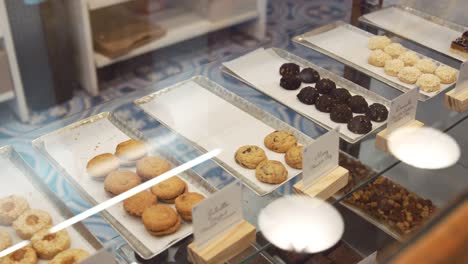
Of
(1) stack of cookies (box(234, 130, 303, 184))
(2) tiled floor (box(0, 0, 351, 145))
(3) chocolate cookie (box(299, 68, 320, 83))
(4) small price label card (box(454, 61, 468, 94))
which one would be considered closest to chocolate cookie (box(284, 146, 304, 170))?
(1) stack of cookies (box(234, 130, 303, 184))

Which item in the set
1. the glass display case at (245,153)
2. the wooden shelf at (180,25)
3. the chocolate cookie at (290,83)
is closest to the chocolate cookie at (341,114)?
the glass display case at (245,153)

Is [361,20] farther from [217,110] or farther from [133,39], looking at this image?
[133,39]

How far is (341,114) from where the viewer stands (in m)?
0.95

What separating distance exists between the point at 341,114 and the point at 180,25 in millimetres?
1351

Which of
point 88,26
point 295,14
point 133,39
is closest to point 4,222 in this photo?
point 88,26

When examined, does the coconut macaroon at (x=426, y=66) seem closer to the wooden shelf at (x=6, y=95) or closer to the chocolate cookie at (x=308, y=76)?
the chocolate cookie at (x=308, y=76)

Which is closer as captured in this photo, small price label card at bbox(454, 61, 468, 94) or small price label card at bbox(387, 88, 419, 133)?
small price label card at bbox(387, 88, 419, 133)

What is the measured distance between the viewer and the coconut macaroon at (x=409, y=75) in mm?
1038

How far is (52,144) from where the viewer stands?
2.90 ft

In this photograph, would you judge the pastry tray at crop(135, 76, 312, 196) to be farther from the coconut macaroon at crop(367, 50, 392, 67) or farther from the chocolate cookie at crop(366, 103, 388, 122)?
the coconut macaroon at crop(367, 50, 392, 67)

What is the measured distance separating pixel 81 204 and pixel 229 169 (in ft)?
0.71

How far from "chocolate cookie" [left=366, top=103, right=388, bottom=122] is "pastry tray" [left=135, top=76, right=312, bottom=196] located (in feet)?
0.41

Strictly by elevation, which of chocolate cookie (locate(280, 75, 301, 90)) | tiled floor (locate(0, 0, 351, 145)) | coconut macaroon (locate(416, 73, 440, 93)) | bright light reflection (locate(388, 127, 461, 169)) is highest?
coconut macaroon (locate(416, 73, 440, 93))

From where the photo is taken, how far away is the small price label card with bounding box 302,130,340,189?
0.77 meters
